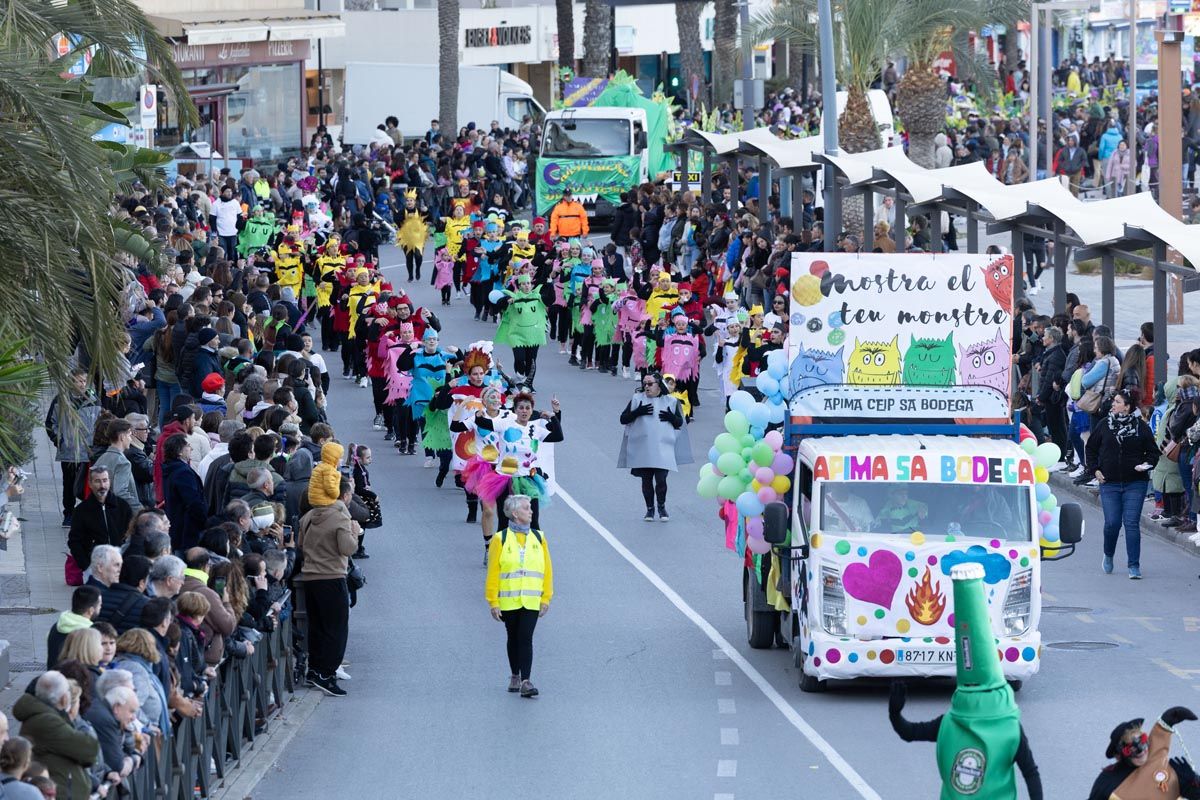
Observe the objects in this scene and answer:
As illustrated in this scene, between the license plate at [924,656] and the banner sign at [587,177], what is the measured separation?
1305 inches

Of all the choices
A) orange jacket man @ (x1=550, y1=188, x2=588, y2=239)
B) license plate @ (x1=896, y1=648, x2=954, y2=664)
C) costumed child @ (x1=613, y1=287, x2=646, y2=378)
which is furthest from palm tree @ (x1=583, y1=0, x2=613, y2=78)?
license plate @ (x1=896, y1=648, x2=954, y2=664)

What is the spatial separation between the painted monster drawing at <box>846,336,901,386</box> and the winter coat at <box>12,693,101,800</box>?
7701mm

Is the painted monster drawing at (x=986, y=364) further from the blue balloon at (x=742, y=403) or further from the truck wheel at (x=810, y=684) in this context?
the truck wheel at (x=810, y=684)

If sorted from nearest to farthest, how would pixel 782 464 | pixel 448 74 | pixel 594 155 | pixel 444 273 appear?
pixel 782 464, pixel 444 273, pixel 594 155, pixel 448 74

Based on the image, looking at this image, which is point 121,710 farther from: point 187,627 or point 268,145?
point 268,145

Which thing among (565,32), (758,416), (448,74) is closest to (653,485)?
(758,416)

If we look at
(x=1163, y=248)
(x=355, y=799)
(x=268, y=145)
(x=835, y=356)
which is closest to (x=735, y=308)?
(x=1163, y=248)

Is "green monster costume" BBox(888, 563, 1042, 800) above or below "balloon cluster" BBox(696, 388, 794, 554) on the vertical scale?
below

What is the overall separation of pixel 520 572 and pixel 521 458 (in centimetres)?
421

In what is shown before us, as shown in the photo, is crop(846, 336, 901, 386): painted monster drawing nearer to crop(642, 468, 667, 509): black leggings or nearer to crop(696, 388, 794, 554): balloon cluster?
crop(696, 388, 794, 554): balloon cluster

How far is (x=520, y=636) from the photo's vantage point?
15.4 m

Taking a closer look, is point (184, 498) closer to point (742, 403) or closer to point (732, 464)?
point (732, 464)

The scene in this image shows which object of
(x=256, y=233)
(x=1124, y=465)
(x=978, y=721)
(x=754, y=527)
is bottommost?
(x=978, y=721)

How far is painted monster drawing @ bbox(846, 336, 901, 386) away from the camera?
16.3 metres
